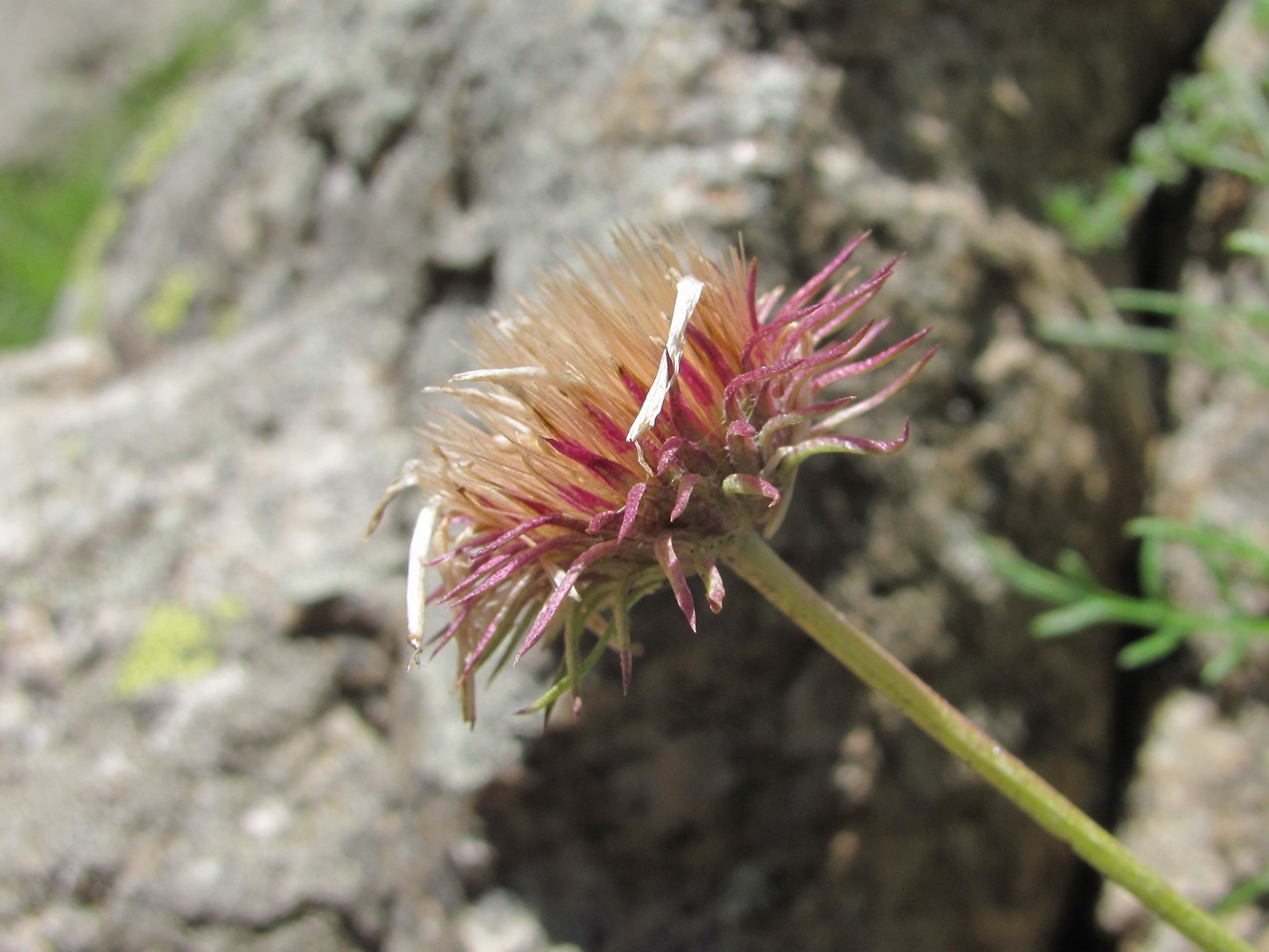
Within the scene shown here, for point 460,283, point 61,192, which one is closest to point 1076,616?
point 460,283

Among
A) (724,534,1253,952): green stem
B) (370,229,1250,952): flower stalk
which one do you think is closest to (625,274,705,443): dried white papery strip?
(370,229,1250,952): flower stalk

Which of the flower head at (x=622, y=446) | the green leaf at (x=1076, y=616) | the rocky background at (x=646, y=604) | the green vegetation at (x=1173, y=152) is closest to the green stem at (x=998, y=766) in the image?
the flower head at (x=622, y=446)

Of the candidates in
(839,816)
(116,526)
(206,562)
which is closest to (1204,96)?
(839,816)

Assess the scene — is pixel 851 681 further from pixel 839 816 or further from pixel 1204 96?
pixel 1204 96

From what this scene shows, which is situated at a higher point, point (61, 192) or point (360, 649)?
point (61, 192)

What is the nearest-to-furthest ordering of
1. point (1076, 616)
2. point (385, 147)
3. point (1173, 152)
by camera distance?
point (1076, 616), point (385, 147), point (1173, 152)

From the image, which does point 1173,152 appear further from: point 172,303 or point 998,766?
point 172,303
